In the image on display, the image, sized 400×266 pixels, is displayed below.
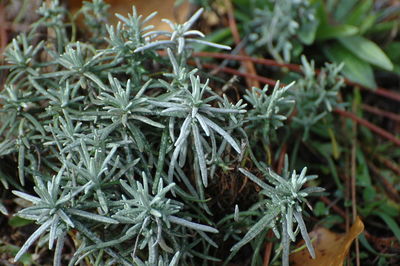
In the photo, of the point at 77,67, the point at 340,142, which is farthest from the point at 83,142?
the point at 340,142

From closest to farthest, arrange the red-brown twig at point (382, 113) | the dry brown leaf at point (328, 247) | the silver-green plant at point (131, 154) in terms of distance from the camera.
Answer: the silver-green plant at point (131, 154)
the dry brown leaf at point (328, 247)
the red-brown twig at point (382, 113)

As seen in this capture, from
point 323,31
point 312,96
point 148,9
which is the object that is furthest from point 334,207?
point 148,9

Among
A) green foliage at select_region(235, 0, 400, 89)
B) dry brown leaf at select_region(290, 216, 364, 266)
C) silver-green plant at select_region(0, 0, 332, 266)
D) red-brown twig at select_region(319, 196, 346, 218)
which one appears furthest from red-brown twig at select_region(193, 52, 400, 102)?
dry brown leaf at select_region(290, 216, 364, 266)

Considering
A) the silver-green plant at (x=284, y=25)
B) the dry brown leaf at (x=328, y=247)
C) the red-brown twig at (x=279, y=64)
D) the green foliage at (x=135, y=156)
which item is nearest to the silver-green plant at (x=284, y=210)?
the green foliage at (x=135, y=156)

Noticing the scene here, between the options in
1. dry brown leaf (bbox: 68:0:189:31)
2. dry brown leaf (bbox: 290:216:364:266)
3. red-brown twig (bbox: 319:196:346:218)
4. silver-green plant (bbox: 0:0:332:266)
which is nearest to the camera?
silver-green plant (bbox: 0:0:332:266)

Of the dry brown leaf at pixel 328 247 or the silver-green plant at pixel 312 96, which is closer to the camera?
the dry brown leaf at pixel 328 247

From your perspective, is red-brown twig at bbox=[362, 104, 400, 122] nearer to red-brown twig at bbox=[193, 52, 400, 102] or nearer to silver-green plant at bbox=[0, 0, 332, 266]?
red-brown twig at bbox=[193, 52, 400, 102]

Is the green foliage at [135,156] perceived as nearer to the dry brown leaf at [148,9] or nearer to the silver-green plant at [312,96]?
the silver-green plant at [312,96]

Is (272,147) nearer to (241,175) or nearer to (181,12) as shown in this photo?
(241,175)

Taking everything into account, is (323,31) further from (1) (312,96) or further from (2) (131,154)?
(2) (131,154)
